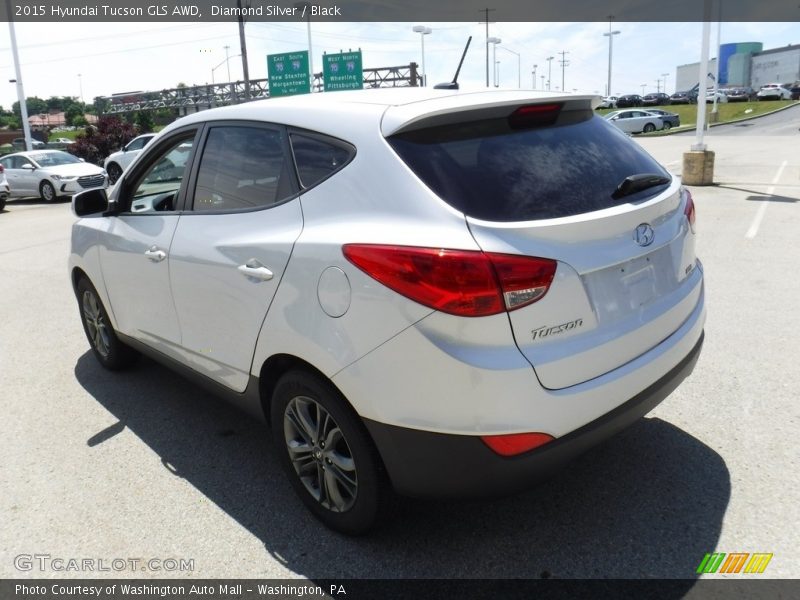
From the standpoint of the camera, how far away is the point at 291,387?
109 inches

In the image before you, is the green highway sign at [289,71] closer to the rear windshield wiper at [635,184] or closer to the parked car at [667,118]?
the parked car at [667,118]

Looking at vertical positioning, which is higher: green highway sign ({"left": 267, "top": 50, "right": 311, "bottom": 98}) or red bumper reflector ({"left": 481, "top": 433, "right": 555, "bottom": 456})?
green highway sign ({"left": 267, "top": 50, "right": 311, "bottom": 98})

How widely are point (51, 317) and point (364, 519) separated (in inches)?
203

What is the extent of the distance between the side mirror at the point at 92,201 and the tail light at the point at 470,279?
286cm

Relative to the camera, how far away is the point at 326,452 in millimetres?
2738

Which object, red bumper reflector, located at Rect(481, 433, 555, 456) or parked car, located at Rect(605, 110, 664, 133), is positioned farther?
parked car, located at Rect(605, 110, 664, 133)

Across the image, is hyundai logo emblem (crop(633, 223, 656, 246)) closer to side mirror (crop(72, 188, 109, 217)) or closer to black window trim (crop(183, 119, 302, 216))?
black window trim (crop(183, 119, 302, 216))

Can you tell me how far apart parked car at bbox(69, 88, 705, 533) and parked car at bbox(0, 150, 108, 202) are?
18.7 metres

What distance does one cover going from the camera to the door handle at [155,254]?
140 inches

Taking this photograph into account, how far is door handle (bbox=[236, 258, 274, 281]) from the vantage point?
2.78 metres

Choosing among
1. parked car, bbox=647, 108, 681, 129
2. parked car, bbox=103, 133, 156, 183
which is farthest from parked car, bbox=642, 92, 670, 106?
parked car, bbox=103, 133, 156, 183


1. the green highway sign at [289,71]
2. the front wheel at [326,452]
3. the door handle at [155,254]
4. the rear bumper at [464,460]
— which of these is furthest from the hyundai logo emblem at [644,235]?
the green highway sign at [289,71]

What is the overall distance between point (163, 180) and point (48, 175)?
18.3m
